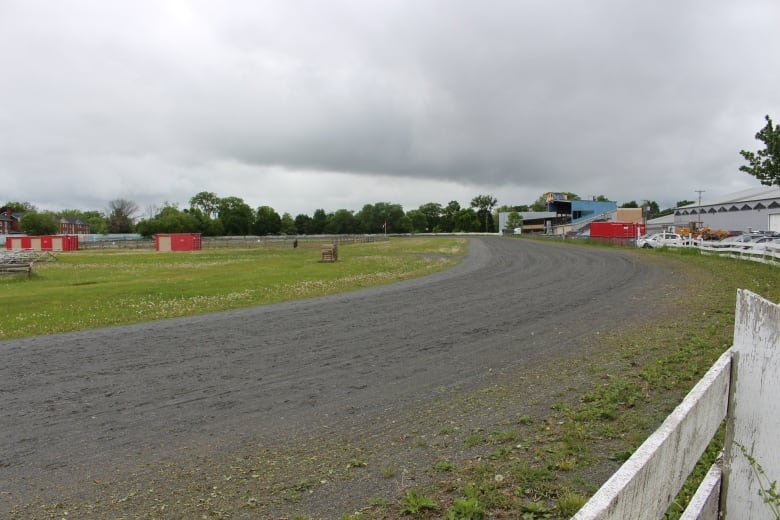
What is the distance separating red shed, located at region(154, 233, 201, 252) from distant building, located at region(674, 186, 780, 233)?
6940 centimetres

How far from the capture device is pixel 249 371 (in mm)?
7703

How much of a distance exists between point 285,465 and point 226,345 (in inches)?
215

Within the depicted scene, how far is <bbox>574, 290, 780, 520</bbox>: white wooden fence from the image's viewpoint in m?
1.97

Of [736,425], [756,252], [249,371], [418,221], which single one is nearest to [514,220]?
[418,221]

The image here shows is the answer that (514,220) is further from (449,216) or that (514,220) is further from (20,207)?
(20,207)

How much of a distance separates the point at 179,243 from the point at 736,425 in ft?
243

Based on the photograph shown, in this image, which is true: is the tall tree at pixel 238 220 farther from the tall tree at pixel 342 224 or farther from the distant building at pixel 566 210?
the distant building at pixel 566 210

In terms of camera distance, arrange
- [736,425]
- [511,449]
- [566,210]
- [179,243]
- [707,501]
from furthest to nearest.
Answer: [566,210] → [179,243] → [511,449] → [736,425] → [707,501]

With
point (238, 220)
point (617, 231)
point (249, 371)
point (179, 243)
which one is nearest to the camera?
point (249, 371)

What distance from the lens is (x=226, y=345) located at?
31.3 ft

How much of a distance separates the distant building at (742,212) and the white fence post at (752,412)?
6200 centimetres

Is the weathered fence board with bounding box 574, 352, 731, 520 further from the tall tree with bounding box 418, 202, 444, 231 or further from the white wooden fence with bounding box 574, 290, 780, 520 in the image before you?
the tall tree with bounding box 418, 202, 444, 231

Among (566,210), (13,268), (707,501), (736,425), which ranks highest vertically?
(566,210)

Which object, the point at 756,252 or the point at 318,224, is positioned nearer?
the point at 756,252
